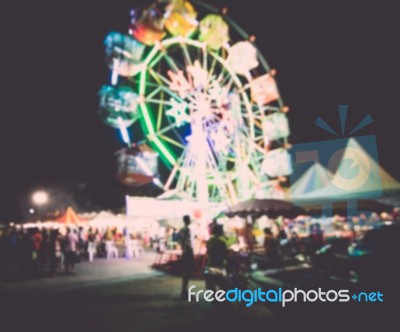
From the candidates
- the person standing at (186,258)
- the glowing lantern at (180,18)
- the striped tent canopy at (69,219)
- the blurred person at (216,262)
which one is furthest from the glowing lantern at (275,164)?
the striped tent canopy at (69,219)

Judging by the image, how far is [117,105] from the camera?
1323 centimetres

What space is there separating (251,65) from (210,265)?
11488 millimetres

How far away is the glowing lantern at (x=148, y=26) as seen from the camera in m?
14.0

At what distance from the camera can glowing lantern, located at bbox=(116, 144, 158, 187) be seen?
13.9 meters

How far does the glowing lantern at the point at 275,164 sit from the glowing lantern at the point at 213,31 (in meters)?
5.59

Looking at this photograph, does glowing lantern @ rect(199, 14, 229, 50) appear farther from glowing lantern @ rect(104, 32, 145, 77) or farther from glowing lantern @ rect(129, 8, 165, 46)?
glowing lantern @ rect(104, 32, 145, 77)

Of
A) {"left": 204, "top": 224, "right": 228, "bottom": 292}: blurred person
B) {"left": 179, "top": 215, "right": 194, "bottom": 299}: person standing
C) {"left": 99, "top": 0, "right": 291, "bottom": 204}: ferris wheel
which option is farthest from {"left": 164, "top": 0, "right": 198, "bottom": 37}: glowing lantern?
{"left": 204, "top": 224, "right": 228, "bottom": 292}: blurred person

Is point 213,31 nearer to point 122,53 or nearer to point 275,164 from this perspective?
point 122,53

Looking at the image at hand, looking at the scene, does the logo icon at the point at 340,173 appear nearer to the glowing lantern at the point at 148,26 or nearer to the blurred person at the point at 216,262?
the blurred person at the point at 216,262

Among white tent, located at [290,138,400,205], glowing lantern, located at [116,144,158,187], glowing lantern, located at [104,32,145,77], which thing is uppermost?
glowing lantern, located at [104,32,145,77]

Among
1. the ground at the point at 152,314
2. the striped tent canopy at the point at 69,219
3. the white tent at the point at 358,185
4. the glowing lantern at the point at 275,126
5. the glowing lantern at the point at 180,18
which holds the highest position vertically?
the glowing lantern at the point at 180,18

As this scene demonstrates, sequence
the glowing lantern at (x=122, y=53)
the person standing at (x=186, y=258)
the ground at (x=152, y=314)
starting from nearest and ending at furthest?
the ground at (x=152, y=314) → the person standing at (x=186, y=258) → the glowing lantern at (x=122, y=53)

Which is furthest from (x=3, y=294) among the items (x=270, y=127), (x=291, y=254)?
(x=270, y=127)

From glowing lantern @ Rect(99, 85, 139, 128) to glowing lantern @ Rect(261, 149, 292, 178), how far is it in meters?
6.55
